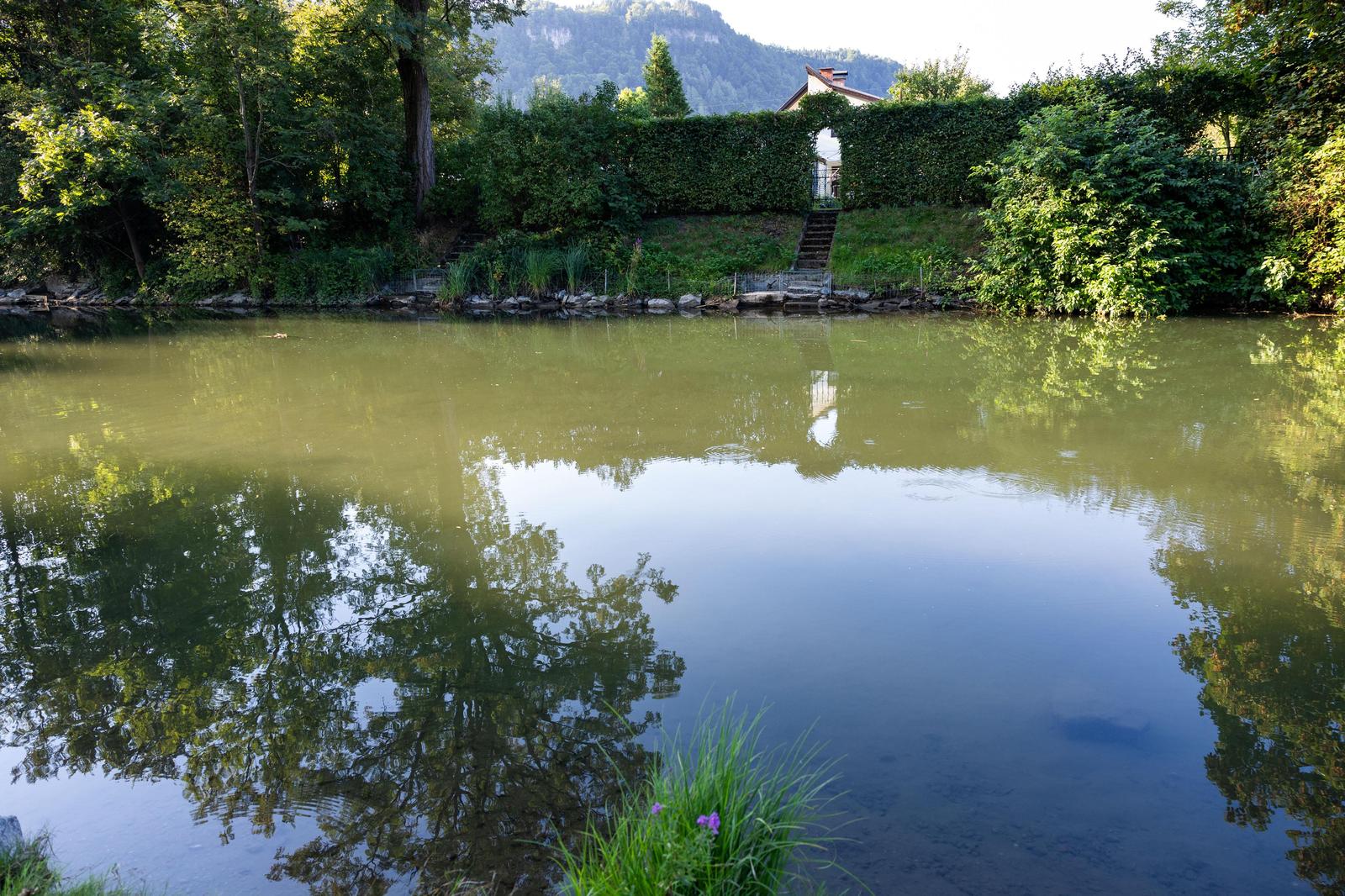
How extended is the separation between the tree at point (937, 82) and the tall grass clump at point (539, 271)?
14.1 metres

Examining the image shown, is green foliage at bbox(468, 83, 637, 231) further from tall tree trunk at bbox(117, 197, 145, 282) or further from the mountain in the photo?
the mountain

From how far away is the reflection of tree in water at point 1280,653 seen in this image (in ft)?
9.96

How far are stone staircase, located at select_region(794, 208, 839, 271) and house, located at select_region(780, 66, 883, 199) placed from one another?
28.1 inches

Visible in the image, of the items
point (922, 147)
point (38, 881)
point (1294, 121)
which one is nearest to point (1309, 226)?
point (1294, 121)

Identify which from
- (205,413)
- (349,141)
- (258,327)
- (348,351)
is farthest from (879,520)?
(349,141)

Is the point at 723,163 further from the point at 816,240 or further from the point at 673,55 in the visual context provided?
the point at 673,55

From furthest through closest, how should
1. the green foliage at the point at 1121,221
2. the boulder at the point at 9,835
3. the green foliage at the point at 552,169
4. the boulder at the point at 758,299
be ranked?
the green foliage at the point at 552,169 → the boulder at the point at 758,299 → the green foliage at the point at 1121,221 → the boulder at the point at 9,835

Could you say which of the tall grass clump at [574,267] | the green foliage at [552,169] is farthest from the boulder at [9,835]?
the green foliage at [552,169]

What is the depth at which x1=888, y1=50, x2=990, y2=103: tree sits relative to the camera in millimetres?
27906

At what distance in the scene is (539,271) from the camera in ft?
61.5

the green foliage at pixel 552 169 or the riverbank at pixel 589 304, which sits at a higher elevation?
the green foliage at pixel 552 169

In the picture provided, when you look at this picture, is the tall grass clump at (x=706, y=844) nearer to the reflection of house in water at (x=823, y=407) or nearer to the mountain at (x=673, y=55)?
the reflection of house in water at (x=823, y=407)

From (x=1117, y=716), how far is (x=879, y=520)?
235cm

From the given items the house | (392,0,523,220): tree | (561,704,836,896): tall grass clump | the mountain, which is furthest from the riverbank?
the mountain
